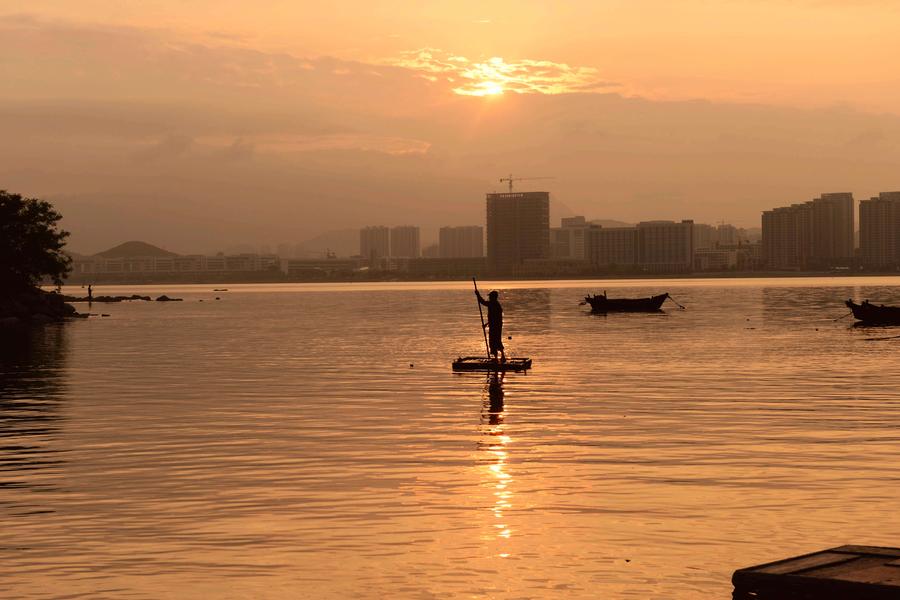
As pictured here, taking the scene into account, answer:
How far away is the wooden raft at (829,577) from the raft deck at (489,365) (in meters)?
33.8

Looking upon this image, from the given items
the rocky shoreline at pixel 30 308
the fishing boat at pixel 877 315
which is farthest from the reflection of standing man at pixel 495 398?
the rocky shoreline at pixel 30 308

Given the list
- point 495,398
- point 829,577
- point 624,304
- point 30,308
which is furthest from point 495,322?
point 30,308

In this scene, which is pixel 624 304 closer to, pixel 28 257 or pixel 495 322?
pixel 28 257

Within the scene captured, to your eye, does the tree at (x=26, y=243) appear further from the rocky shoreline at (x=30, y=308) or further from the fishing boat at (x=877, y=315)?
the fishing boat at (x=877, y=315)

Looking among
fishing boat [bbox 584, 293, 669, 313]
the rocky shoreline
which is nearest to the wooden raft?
the rocky shoreline

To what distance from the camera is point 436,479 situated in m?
21.0

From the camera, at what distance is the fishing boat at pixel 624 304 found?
397ft

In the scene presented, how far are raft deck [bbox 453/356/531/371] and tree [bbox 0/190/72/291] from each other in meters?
81.8

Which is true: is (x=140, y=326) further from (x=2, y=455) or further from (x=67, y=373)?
(x=2, y=455)

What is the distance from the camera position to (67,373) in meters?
50.3

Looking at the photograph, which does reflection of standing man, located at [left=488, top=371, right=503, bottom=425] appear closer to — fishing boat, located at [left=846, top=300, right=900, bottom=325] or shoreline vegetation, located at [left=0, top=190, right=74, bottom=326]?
fishing boat, located at [left=846, top=300, right=900, bottom=325]

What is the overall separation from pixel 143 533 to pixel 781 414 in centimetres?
1927

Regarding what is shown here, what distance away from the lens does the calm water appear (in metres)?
14.5

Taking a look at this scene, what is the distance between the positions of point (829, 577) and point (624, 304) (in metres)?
114
